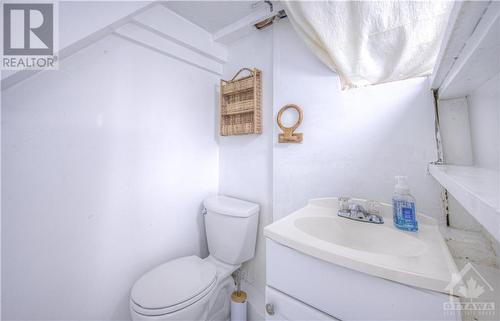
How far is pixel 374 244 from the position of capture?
2.23 feet

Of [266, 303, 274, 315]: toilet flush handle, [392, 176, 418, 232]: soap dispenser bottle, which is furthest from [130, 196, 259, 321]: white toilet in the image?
[392, 176, 418, 232]: soap dispenser bottle

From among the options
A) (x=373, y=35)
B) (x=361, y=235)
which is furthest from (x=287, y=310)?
(x=373, y=35)

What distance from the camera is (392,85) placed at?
2.60 feet

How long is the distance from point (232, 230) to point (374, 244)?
760 mm

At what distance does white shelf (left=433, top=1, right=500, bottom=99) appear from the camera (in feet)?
0.97

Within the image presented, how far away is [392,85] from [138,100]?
136cm

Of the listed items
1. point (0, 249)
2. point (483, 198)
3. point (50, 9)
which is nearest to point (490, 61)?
point (483, 198)

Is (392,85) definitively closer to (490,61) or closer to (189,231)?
(490,61)

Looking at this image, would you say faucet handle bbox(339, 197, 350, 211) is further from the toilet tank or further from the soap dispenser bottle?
the toilet tank

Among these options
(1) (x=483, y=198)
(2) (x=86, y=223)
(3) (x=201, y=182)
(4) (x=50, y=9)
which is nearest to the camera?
(1) (x=483, y=198)

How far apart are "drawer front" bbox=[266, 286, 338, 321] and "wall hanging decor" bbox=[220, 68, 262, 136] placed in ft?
2.99
